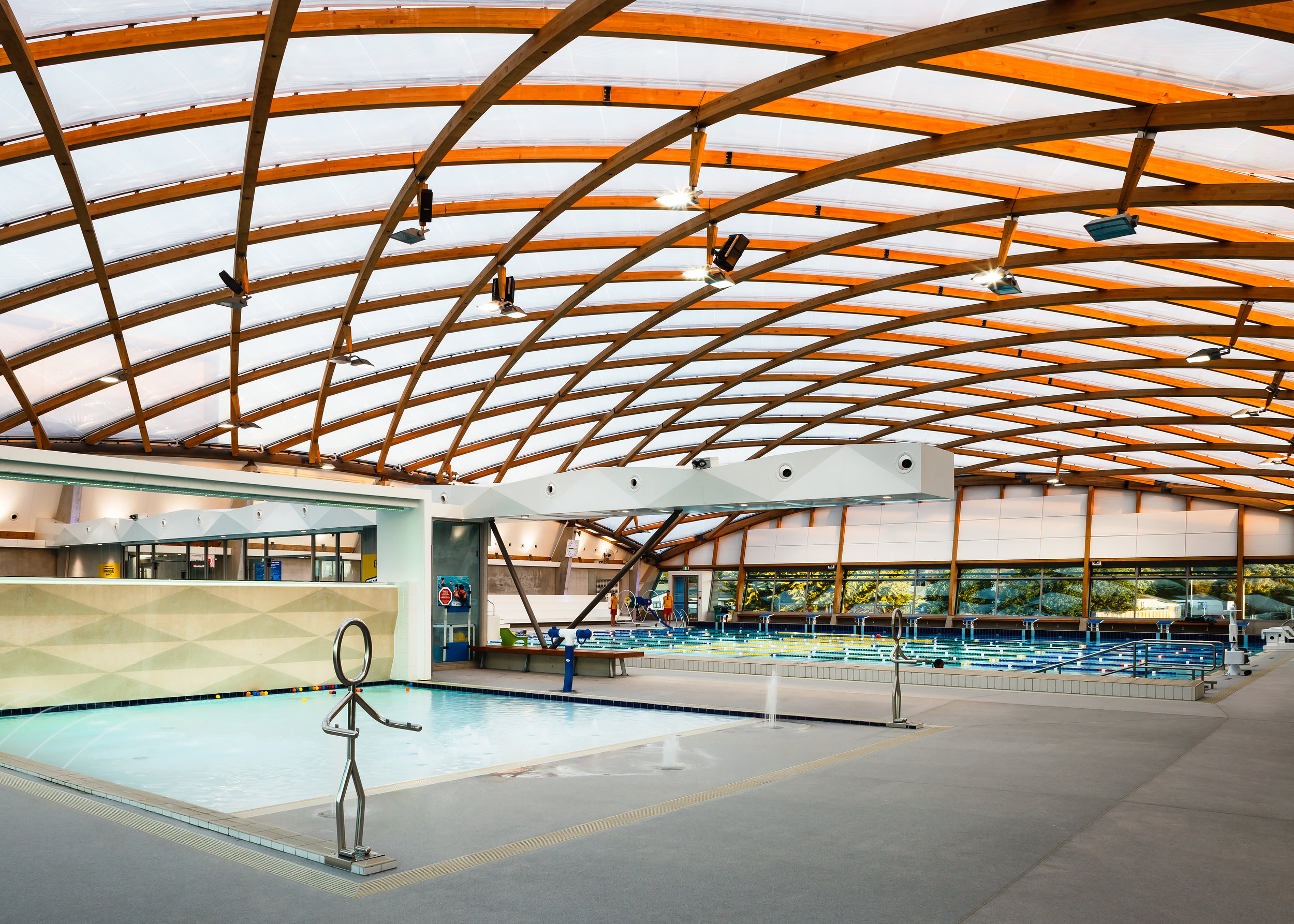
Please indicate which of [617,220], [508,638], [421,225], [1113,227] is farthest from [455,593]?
[1113,227]

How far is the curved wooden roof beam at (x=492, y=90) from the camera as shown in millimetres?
9328

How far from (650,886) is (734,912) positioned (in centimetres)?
49

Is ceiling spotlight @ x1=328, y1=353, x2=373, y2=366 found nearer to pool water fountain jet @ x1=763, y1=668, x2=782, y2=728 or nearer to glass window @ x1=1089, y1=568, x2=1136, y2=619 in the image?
pool water fountain jet @ x1=763, y1=668, x2=782, y2=728

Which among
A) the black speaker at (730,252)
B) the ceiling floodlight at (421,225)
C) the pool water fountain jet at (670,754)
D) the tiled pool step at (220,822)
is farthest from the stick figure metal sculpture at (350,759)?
the black speaker at (730,252)

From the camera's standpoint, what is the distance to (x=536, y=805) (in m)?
6.03

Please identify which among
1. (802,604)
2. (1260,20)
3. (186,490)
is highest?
(1260,20)

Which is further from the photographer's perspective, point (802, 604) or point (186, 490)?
point (802, 604)

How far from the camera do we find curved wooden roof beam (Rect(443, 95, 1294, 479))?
10539 mm

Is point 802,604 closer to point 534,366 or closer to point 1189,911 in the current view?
point 534,366

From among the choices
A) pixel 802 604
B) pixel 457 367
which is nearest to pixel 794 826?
pixel 457 367

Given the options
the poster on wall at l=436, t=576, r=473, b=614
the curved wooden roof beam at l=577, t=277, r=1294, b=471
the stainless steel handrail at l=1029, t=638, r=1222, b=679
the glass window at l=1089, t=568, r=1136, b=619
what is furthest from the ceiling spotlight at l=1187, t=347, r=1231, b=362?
the glass window at l=1089, t=568, r=1136, b=619

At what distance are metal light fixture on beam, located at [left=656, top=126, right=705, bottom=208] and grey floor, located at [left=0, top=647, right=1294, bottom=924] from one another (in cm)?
716

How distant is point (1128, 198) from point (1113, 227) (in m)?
0.72

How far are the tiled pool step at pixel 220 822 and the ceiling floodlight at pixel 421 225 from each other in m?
8.40
